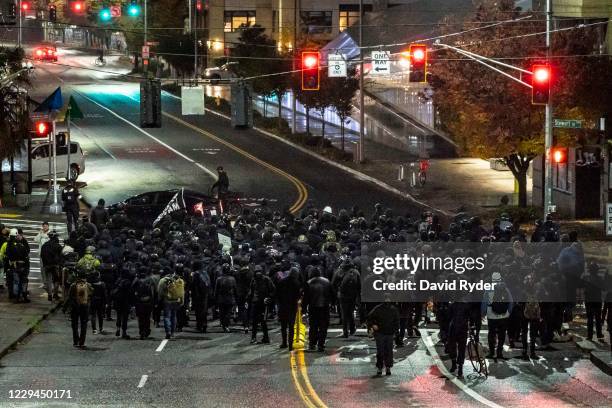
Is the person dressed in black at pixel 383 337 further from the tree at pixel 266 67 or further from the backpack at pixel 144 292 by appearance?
the tree at pixel 266 67

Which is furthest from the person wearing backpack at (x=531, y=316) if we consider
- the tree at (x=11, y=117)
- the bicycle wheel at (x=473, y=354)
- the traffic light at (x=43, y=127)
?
the tree at (x=11, y=117)

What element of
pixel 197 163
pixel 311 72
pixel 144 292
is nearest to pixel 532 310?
pixel 144 292

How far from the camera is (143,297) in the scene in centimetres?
2378

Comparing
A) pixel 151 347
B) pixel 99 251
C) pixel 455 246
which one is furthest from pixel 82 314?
pixel 455 246

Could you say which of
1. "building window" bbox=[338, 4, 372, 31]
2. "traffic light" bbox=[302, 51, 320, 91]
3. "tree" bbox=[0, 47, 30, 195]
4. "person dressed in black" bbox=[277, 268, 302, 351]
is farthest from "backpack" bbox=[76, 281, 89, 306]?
"building window" bbox=[338, 4, 372, 31]

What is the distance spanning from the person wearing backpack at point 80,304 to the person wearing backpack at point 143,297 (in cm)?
92

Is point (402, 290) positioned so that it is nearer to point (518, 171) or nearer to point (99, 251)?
point (99, 251)

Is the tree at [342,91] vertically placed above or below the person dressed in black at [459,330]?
above

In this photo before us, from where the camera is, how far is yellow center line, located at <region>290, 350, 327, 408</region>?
18.3 metres

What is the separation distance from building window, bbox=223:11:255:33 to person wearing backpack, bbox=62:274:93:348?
8182cm

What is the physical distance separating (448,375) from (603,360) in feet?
9.11

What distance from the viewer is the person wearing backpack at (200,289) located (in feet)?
80.9

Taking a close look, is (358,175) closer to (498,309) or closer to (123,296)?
(123,296)

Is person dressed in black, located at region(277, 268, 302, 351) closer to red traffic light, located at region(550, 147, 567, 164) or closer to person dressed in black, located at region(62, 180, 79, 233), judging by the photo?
person dressed in black, located at region(62, 180, 79, 233)
